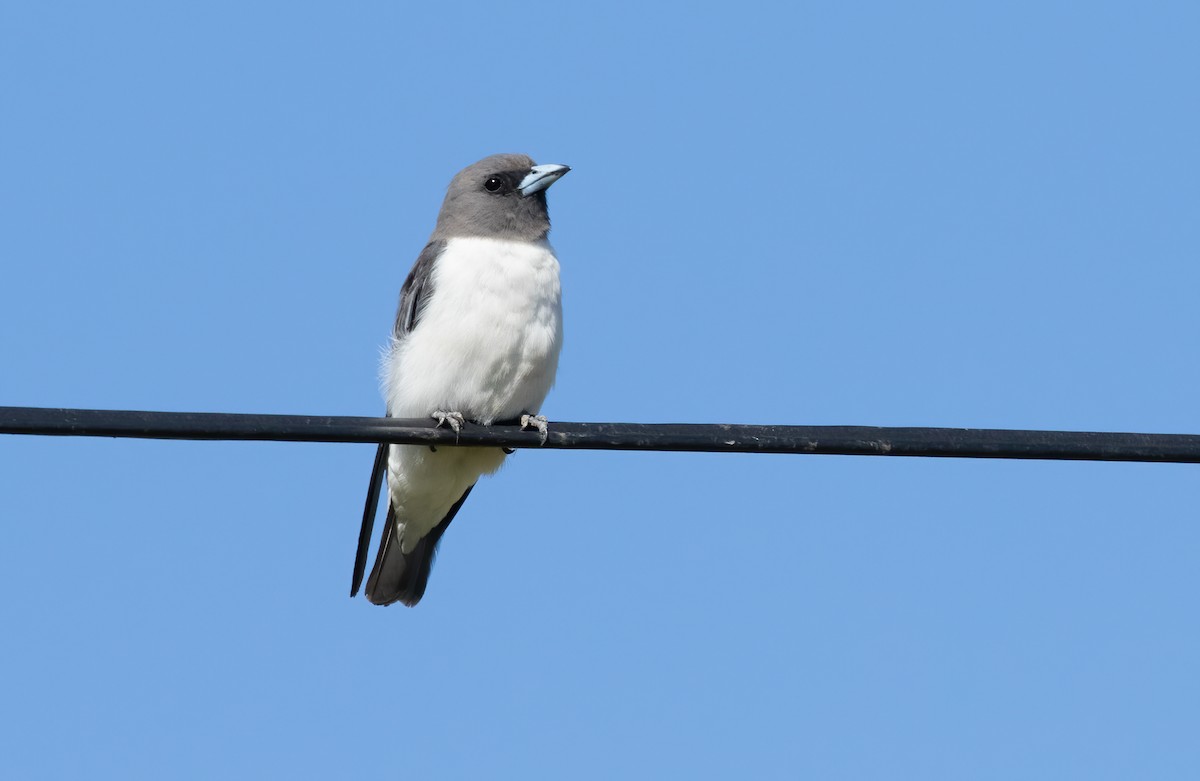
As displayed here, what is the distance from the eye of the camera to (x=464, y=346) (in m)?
7.86

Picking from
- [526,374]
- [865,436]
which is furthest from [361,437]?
[526,374]

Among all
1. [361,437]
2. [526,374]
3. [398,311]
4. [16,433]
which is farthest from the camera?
[398,311]

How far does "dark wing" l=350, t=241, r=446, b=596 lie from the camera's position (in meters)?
8.34

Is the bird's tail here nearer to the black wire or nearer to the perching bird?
the perching bird

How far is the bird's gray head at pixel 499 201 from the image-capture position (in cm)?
852

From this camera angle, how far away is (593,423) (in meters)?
5.48

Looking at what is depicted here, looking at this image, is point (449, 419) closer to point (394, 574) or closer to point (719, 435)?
point (394, 574)

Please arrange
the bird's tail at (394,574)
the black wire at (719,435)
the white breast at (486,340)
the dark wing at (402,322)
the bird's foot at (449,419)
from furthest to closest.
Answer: the bird's tail at (394,574) < the dark wing at (402,322) < the white breast at (486,340) < the bird's foot at (449,419) < the black wire at (719,435)

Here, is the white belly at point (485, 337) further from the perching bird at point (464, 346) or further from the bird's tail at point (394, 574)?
the bird's tail at point (394, 574)

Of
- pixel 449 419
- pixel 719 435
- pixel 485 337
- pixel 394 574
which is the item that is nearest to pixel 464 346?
pixel 485 337

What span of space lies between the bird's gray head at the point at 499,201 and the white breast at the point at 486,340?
Answer: 1.15 feet

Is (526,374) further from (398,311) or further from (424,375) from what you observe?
(398,311)

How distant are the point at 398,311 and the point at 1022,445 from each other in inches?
174

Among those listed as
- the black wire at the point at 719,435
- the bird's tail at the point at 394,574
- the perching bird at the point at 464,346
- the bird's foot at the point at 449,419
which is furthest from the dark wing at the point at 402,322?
the black wire at the point at 719,435
